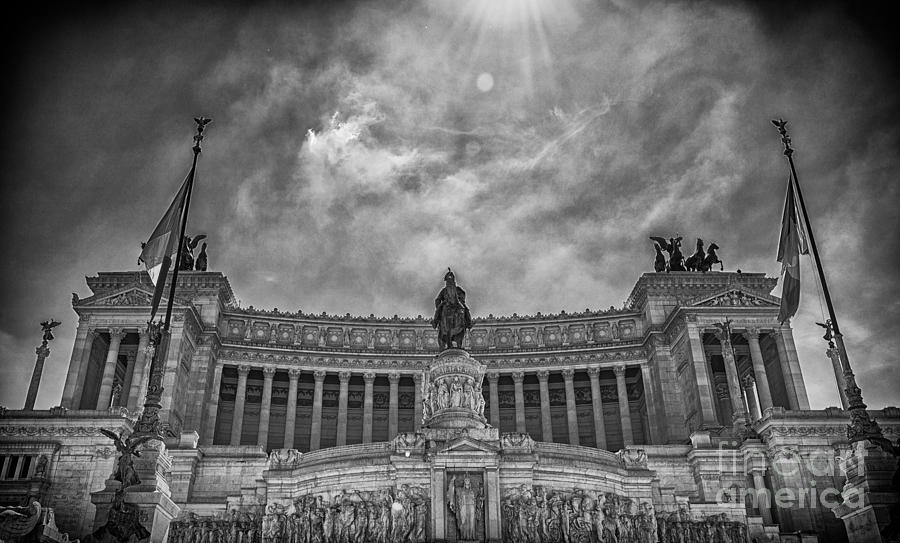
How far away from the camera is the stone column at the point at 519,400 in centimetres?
6419

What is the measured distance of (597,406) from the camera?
63281 mm

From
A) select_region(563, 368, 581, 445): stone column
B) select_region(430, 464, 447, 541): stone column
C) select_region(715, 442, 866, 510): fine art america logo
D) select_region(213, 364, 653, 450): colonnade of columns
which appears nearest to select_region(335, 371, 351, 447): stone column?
select_region(213, 364, 653, 450): colonnade of columns

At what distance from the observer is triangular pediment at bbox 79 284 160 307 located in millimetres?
57469

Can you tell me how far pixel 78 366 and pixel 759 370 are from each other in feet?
169

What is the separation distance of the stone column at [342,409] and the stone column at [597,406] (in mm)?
21217

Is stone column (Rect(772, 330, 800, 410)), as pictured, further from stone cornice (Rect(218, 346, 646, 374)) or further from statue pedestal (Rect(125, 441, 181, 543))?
statue pedestal (Rect(125, 441, 181, 543))

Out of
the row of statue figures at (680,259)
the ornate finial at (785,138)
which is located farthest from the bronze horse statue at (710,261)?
the ornate finial at (785,138)

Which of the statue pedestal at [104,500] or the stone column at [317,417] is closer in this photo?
the statue pedestal at [104,500]

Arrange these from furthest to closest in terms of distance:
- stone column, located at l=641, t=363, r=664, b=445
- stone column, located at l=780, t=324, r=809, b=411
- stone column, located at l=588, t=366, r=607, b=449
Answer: stone column, located at l=588, t=366, r=607, b=449 < stone column, located at l=641, t=363, r=664, b=445 < stone column, located at l=780, t=324, r=809, b=411

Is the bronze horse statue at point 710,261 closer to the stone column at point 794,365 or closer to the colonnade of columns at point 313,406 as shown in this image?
the stone column at point 794,365

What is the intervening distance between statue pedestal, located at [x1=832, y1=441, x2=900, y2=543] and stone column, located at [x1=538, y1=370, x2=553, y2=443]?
37901mm

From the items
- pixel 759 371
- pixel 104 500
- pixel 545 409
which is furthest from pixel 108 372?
pixel 759 371

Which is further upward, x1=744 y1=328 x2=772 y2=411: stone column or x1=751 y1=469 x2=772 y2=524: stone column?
x1=744 y1=328 x2=772 y2=411: stone column

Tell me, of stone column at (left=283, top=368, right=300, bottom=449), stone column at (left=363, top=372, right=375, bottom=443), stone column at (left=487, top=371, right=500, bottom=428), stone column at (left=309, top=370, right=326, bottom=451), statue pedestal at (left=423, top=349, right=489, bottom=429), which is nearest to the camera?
statue pedestal at (left=423, top=349, right=489, bottom=429)
